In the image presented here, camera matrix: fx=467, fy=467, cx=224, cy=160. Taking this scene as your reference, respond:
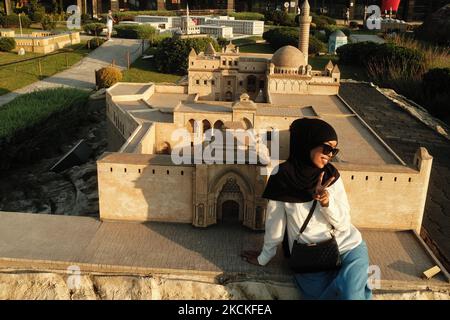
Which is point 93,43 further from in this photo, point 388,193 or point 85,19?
point 388,193

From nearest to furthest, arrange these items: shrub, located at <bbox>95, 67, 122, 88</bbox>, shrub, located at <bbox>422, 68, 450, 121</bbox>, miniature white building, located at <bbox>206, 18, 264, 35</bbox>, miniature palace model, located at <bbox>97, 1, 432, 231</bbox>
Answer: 1. miniature palace model, located at <bbox>97, 1, 432, 231</bbox>
2. shrub, located at <bbox>422, 68, 450, 121</bbox>
3. shrub, located at <bbox>95, 67, 122, 88</bbox>
4. miniature white building, located at <bbox>206, 18, 264, 35</bbox>

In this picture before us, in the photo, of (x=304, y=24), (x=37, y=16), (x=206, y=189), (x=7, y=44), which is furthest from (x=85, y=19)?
(x=206, y=189)

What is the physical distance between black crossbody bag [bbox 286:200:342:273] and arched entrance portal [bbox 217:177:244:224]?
5712 mm

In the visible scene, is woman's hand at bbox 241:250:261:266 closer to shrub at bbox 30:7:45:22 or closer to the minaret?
the minaret

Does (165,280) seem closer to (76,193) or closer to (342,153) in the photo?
(342,153)

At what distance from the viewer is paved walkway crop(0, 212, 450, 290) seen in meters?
15.2

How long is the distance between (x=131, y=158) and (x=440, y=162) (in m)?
22.3

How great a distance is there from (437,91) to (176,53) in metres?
28.6

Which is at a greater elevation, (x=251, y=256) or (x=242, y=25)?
(x=242, y=25)

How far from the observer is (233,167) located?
1764 centimetres

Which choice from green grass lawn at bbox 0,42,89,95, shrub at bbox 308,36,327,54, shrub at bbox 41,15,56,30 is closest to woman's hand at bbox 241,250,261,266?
green grass lawn at bbox 0,42,89,95

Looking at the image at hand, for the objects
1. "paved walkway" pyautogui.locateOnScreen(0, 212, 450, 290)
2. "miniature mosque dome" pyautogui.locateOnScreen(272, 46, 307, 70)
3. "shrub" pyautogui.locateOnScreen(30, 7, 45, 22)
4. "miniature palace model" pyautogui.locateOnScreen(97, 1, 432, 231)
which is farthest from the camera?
"shrub" pyautogui.locateOnScreen(30, 7, 45, 22)

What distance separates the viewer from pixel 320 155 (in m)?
11.3

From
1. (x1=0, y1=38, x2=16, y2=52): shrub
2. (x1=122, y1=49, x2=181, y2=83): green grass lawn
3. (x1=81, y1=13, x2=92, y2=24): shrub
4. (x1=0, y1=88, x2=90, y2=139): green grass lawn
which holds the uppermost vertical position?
(x1=81, y1=13, x2=92, y2=24): shrub
